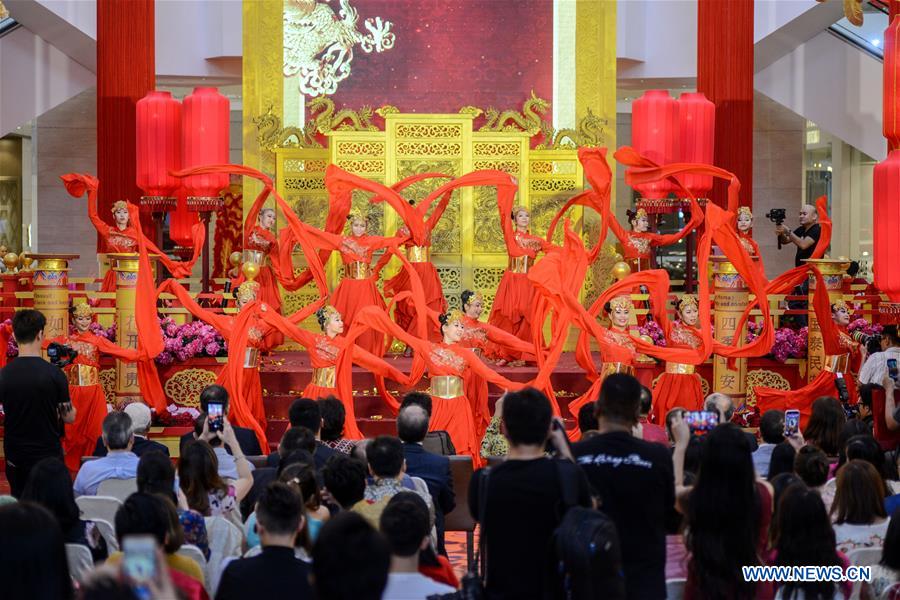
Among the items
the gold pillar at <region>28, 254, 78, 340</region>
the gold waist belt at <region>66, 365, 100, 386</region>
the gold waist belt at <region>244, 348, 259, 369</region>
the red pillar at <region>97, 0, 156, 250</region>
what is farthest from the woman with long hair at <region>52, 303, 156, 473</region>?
the red pillar at <region>97, 0, 156, 250</region>

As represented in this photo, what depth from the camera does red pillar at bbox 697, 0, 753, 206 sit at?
34.8 ft

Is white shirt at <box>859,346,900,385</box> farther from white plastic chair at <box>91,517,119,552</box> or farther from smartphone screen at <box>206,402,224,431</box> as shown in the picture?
white plastic chair at <box>91,517,119,552</box>

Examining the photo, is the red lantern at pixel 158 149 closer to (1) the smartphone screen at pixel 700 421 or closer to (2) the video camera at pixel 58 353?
(2) the video camera at pixel 58 353

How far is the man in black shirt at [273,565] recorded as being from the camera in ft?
10.0

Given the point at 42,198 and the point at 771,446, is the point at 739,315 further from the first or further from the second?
the point at 42,198

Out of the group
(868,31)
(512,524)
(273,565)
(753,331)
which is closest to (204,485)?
(273,565)

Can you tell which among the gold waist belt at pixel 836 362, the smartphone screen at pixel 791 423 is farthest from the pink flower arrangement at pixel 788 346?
the smartphone screen at pixel 791 423

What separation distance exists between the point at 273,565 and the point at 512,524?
0.58 m

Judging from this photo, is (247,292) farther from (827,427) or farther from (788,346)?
(827,427)

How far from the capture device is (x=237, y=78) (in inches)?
478

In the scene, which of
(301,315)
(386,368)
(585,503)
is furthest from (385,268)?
(585,503)

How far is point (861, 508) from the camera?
3.90 meters

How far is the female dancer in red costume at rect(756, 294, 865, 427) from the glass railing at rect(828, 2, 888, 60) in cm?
414

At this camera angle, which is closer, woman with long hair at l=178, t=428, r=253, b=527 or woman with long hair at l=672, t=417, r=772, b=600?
woman with long hair at l=672, t=417, r=772, b=600
